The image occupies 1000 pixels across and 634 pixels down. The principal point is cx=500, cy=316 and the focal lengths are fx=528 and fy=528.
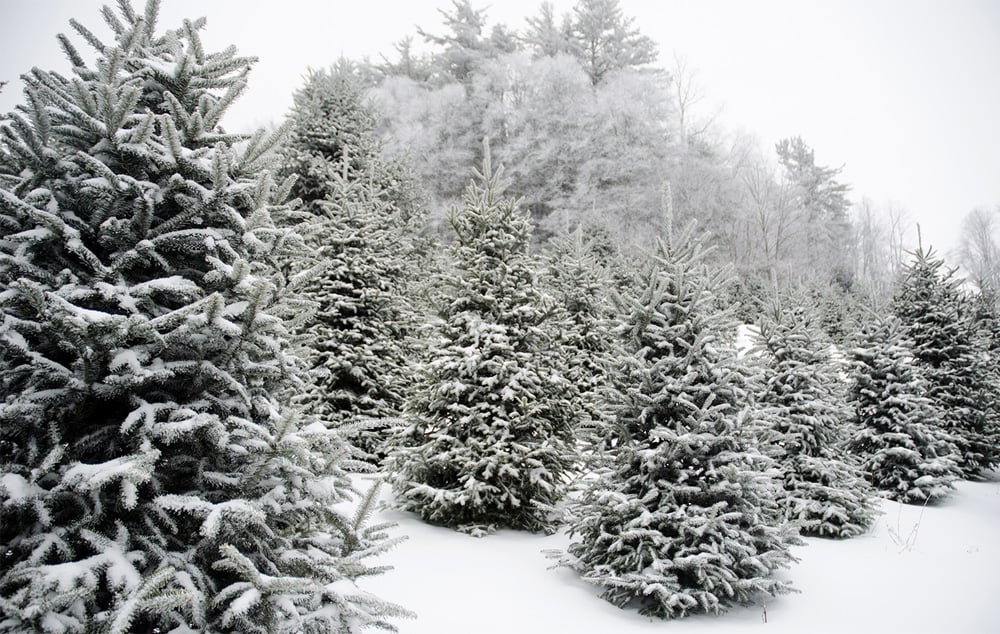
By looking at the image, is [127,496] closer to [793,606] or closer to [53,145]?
[53,145]

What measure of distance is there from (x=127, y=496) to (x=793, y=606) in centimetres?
554

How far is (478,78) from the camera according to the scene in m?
36.0

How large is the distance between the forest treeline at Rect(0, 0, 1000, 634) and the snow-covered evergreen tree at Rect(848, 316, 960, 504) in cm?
5

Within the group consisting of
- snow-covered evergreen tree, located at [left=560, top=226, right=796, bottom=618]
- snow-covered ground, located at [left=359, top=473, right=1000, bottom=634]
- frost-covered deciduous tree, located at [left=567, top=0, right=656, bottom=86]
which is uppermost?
frost-covered deciduous tree, located at [left=567, top=0, right=656, bottom=86]

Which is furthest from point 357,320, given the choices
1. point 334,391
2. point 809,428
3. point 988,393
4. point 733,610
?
point 988,393

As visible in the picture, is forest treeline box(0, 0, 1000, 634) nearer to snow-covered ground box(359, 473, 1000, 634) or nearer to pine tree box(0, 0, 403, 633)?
pine tree box(0, 0, 403, 633)

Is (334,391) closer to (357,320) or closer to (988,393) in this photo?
(357,320)

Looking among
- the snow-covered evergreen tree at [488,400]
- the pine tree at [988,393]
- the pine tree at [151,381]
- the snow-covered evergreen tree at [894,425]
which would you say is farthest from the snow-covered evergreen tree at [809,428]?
the pine tree at [151,381]

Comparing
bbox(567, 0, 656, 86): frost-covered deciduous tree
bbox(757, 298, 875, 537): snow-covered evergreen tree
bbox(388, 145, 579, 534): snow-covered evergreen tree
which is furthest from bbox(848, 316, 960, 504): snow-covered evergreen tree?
bbox(567, 0, 656, 86): frost-covered deciduous tree

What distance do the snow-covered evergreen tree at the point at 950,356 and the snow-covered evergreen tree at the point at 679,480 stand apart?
9365 millimetres

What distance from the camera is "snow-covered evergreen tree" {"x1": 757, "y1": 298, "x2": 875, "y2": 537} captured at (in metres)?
7.40

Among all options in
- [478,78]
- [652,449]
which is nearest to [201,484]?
[652,449]

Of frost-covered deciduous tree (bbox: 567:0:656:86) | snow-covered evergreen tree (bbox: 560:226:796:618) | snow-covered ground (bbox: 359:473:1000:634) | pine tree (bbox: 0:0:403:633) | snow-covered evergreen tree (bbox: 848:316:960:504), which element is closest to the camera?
pine tree (bbox: 0:0:403:633)

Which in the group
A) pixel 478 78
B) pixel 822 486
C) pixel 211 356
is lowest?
pixel 822 486
